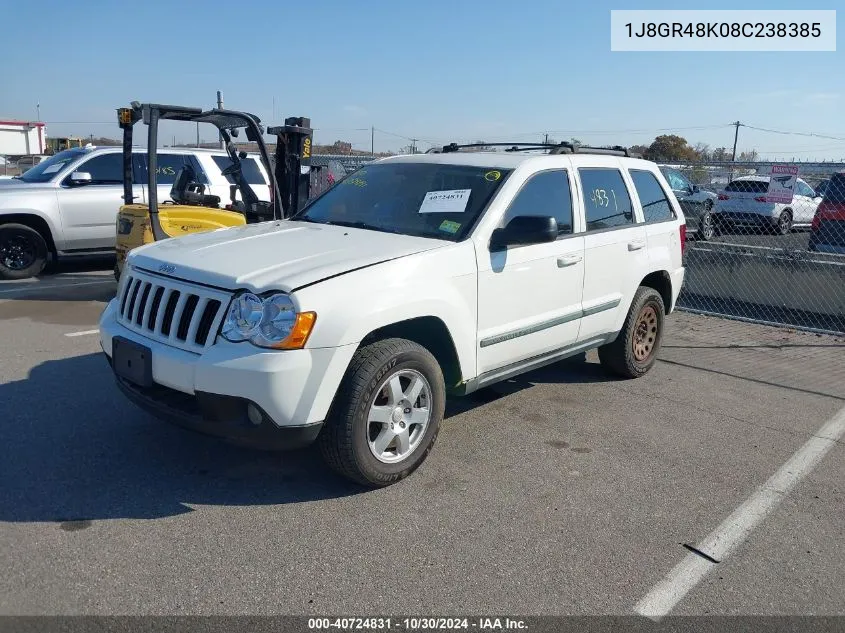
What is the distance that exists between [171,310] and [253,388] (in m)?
0.77

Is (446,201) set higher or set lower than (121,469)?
higher

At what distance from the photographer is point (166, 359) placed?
362 centimetres

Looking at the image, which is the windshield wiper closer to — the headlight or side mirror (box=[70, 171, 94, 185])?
the headlight

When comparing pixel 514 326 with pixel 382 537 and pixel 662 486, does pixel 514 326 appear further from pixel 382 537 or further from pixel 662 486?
pixel 382 537

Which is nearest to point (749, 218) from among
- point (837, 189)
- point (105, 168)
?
point (837, 189)

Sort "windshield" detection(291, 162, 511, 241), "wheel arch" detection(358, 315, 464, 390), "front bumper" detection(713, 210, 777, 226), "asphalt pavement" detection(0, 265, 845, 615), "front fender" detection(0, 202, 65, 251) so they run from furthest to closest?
"front bumper" detection(713, 210, 777, 226)
"front fender" detection(0, 202, 65, 251)
"windshield" detection(291, 162, 511, 241)
"wheel arch" detection(358, 315, 464, 390)
"asphalt pavement" detection(0, 265, 845, 615)

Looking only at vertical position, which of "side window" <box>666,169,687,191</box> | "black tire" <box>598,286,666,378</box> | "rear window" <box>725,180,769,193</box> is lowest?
"black tire" <box>598,286,666,378</box>

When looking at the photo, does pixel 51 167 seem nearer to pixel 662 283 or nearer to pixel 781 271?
pixel 662 283

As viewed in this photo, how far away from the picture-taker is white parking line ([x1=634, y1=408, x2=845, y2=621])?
309 cm

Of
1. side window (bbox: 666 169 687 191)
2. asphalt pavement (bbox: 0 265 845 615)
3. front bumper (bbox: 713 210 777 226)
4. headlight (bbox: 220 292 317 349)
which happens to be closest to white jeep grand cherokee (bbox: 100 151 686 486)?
headlight (bbox: 220 292 317 349)

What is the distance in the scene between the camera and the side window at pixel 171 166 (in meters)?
10.5

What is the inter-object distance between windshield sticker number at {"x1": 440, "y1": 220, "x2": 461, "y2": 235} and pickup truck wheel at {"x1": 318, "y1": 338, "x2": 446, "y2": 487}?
0.80 metres

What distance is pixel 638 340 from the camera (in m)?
6.15

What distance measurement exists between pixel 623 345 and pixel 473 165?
2.07m
